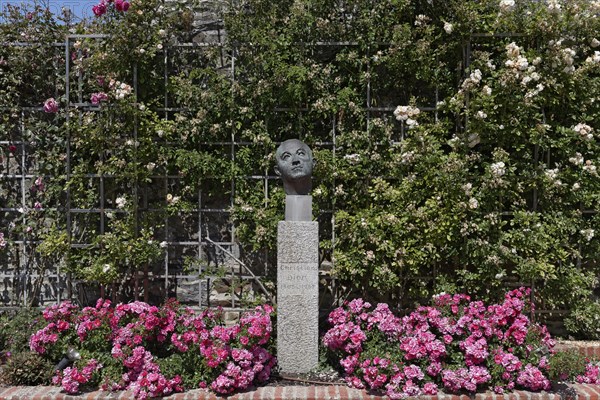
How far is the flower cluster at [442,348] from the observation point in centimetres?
379

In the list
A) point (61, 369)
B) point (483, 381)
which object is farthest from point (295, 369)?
point (61, 369)

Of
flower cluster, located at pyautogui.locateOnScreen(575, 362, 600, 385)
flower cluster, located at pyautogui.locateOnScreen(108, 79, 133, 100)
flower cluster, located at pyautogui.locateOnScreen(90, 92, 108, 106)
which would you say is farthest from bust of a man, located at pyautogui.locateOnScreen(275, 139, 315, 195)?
flower cluster, located at pyautogui.locateOnScreen(575, 362, 600, 385)

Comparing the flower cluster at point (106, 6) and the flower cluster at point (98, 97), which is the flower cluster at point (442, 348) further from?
the flower cluster at point (106, 6)

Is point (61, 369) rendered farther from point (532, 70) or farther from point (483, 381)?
point (532, 70)

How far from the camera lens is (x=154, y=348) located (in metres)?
4.22

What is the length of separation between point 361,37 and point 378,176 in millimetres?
1335

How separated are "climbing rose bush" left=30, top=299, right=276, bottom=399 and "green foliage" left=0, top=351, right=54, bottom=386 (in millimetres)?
94

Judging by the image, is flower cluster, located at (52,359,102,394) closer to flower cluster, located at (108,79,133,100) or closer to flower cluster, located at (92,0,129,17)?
flower cluster, located at (108,79,133,100)

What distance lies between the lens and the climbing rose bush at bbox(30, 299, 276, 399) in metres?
3.78

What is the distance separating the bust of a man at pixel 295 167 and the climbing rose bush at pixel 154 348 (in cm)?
109

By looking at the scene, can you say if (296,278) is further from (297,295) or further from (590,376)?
(590,376)

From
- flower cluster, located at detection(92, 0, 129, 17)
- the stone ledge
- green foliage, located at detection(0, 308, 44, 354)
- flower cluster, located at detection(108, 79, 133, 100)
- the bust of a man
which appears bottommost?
the stone ledge

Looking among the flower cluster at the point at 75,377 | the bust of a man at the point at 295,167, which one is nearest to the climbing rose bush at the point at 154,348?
the flower cluster at the point at 75,377

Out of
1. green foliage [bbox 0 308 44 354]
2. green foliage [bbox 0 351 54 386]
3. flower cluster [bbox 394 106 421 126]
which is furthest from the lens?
flower cluster [bbox 394 106 421 126]
